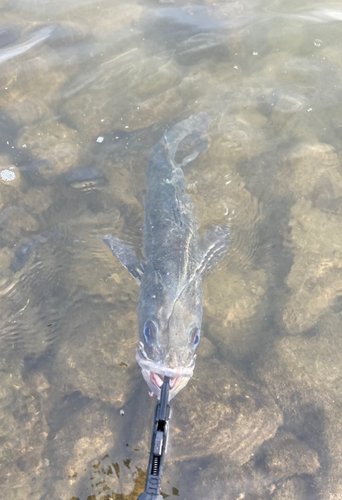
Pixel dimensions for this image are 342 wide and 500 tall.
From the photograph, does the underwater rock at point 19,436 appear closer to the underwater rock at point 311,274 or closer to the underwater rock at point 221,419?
the underwater rock at point 221,419

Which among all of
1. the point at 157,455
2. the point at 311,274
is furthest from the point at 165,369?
the point at 311,274

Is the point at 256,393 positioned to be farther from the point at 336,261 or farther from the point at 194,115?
the point at 194,115

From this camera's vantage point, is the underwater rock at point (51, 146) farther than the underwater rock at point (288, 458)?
Yes

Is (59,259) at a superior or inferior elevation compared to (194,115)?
inferior

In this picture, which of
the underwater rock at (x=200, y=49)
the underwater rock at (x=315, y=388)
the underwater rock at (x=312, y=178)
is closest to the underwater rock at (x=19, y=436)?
the underwater rock at (x=315, y=388)

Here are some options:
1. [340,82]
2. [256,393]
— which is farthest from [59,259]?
[340,82]

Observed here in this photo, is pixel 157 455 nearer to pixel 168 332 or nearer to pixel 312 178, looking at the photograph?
pixel 168 332
